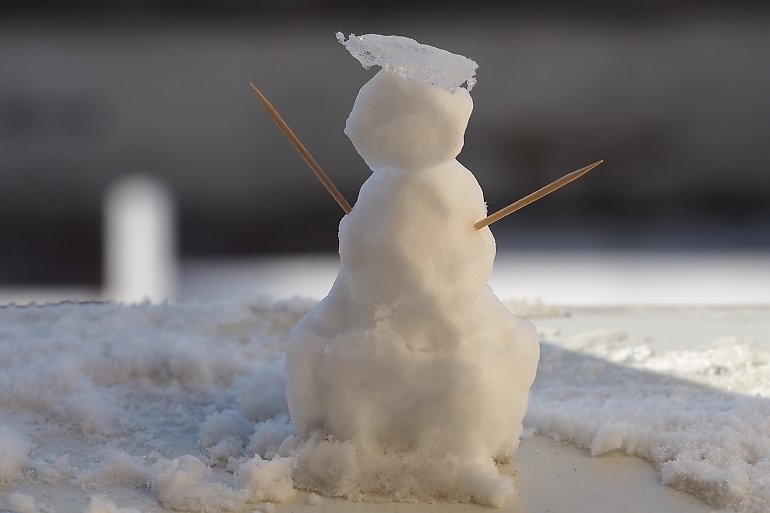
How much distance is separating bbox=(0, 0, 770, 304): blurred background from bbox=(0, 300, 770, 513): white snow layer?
324 cm

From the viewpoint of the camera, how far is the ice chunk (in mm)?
1436

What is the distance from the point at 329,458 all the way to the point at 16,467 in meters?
0.50

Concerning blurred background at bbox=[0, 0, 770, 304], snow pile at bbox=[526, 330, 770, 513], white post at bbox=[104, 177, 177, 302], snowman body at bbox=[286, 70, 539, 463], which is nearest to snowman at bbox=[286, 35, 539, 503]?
snowman body at bbox=[286, 70, 539, 463]

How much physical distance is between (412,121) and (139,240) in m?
3.93

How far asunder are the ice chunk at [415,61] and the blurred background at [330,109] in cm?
410

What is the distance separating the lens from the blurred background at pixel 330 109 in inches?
227

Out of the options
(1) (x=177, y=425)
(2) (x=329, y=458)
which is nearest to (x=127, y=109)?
(1) (x=177, y=425)

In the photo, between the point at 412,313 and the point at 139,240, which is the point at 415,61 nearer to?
the point at 412,313

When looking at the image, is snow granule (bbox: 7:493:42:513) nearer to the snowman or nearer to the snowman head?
the snowman

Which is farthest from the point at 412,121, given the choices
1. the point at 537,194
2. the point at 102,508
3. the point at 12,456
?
the point at 12,456

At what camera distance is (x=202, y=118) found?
5855 mm

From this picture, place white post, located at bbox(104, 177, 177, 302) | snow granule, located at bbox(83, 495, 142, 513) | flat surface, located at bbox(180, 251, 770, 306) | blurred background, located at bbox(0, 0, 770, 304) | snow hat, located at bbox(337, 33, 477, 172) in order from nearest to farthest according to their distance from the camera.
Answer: snow granule, located at bbox(83, 495, 142, 513) → snow hat, located at bbox(337, 33, 477, 172) → flat surface, located at bbox(180, 251, 770, 306) → white post, located at bbox(104, 177, 177, 302) → blurred background, located at bbox(0, 0, 770, 304)

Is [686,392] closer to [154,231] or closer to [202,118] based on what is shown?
[154,231]

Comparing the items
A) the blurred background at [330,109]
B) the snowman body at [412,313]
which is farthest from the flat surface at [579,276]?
the snowman body at [412,313]
